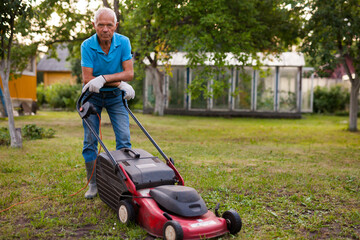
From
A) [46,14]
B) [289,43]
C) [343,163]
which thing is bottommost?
[343,163]

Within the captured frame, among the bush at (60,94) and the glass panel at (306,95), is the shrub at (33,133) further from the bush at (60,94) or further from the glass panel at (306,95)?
the glass panel at (306,95)

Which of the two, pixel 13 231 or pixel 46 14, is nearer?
pixel 13 231

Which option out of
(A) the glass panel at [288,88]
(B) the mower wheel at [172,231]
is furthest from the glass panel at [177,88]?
(B) the mower wheel at [172,231]

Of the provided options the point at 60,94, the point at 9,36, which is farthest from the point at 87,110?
the point at 60,94

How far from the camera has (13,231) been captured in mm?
3213

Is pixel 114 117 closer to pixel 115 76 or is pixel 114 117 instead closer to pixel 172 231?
pixel 115 76

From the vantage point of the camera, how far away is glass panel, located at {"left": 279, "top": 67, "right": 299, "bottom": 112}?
68.7 ft

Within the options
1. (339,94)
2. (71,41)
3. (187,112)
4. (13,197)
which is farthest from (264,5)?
(339,94)

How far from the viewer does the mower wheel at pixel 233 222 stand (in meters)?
3.04

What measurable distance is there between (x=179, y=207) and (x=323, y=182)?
2947 millimetres

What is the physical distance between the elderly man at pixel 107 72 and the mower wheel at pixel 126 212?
2.74 ft

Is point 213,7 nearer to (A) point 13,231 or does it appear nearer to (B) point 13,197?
(B) point 13,197

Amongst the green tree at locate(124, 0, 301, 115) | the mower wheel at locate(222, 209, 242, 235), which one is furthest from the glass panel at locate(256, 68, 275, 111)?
the mower wheel at locate(222, 209, 242, 235)

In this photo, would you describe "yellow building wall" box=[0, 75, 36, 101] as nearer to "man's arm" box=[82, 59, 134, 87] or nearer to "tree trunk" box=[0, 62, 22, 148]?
"tree trunk" box=[0, 62, 22, 148]
